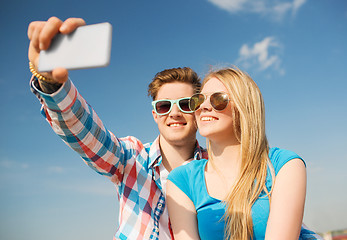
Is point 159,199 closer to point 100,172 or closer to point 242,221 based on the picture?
point 100,172

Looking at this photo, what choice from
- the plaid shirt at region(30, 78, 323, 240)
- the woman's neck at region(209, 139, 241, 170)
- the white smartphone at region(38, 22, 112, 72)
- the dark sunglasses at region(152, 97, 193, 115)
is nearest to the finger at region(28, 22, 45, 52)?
the white smartphone at region(38, 22, 112, 72)

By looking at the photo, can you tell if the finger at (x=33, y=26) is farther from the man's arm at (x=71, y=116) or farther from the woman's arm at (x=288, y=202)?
the woman's arm at (x=288, y=202)

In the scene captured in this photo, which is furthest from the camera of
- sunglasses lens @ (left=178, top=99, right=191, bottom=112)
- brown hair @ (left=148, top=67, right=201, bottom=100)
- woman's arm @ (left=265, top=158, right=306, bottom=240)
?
brown hair @ (left=148, top=67, right=201, bottom=100)

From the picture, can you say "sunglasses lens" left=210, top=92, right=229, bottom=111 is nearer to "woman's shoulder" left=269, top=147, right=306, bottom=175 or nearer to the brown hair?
"woman's shoulder" left=269, top=147, right=306, bottom=175

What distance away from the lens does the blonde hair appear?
280 cm

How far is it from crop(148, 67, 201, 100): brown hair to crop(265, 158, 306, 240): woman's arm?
7.56ft

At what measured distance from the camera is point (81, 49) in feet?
5.61

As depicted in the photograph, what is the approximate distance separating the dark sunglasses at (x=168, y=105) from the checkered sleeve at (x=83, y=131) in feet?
2.63

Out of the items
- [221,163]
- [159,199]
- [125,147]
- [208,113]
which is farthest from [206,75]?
[159,199]

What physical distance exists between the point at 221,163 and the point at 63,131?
5.33 feet

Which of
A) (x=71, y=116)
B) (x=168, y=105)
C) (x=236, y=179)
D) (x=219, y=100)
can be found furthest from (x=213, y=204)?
(x=168, y=105)

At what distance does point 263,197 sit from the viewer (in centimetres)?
287

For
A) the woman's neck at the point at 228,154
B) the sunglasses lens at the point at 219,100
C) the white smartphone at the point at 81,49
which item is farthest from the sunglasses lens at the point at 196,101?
the white smartphone at the point at 81,49

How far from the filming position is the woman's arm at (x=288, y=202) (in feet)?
8.61
